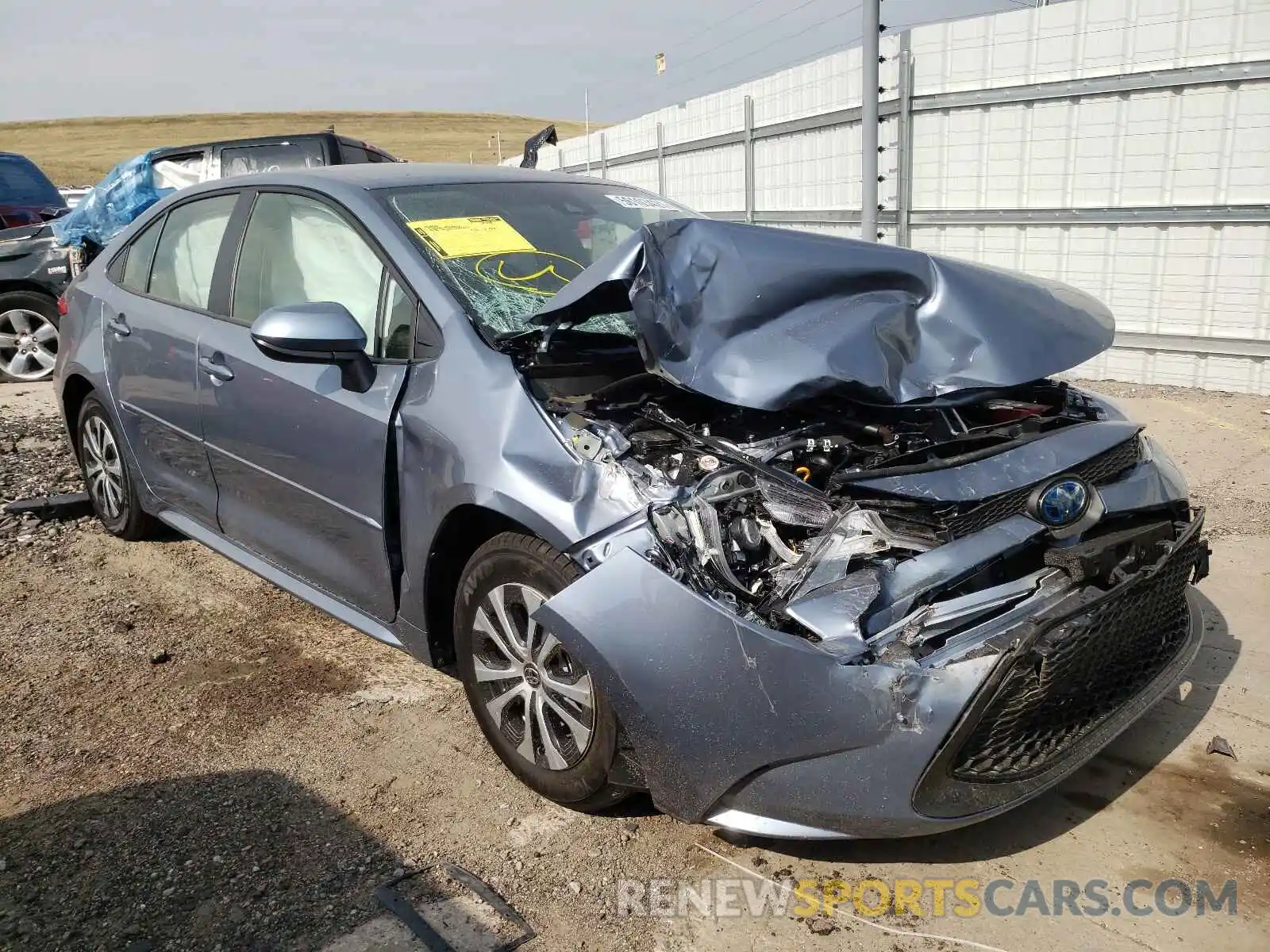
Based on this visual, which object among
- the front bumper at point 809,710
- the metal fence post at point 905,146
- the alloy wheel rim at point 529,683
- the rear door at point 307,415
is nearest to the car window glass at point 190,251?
the rear door at point 307,415

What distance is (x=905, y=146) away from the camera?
28.2 feet

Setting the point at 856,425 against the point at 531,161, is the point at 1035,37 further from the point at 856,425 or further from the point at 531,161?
the point at 856,425

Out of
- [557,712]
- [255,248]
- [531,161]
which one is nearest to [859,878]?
[557,712]

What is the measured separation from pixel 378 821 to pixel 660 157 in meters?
11.7

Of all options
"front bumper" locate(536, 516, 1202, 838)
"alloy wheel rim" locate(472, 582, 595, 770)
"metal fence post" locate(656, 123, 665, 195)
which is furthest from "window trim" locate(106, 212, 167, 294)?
Answer: "metal fence post" locate(656, 123, 665, 195)

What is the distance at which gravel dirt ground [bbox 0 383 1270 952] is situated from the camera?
2.36 m

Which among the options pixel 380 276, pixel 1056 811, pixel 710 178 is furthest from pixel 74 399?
pixel 710 178

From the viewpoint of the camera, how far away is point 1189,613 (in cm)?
304

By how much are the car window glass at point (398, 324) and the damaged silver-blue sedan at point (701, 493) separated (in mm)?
15

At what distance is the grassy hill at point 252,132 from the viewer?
53.6 m

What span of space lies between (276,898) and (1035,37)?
309 inches

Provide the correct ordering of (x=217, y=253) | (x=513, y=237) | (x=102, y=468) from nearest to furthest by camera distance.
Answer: (x=513, y=237) < (x=217, y=253) < (x=102, y=468)

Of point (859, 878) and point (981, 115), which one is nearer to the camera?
point (859, 878)

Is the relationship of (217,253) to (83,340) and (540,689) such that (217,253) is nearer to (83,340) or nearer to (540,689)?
(83,340)
